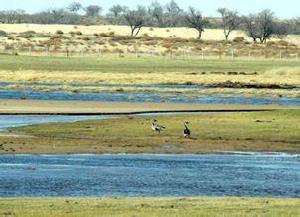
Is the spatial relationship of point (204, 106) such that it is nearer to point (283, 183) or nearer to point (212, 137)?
point (212, 137)

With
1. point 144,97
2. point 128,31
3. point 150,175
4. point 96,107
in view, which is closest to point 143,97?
point 144,97

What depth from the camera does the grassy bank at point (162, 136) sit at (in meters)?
38.4

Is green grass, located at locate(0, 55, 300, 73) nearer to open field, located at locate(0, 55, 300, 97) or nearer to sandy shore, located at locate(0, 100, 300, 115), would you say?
open field, located at locate(0, 55, 300, 97)

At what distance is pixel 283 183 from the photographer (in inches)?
1182

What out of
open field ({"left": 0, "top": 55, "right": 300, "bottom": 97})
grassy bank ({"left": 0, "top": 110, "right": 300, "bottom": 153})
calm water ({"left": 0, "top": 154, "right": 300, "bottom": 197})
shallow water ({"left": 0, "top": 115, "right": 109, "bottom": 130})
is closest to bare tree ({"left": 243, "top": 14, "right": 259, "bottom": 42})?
open field ({"left": 0, "top": 55, "right": 300, "bottom": 97})

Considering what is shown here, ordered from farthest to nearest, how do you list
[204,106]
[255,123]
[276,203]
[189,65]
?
[189,65]
[204,106]
[255,123]
[276,203]

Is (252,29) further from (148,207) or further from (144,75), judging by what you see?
(148,207)

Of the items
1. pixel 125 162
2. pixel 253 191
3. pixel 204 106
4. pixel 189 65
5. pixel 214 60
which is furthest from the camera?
pixel 214 60

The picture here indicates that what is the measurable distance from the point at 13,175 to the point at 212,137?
12.9 metres

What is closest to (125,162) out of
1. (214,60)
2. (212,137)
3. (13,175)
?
(13,175)

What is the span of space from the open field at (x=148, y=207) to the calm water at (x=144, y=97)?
128 ft

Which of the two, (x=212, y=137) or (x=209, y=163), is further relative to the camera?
(x=212, y=137)

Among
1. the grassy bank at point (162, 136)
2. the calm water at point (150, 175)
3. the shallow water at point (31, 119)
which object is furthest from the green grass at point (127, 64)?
the calm water at point (150, 175)

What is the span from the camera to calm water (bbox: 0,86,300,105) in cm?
6419
